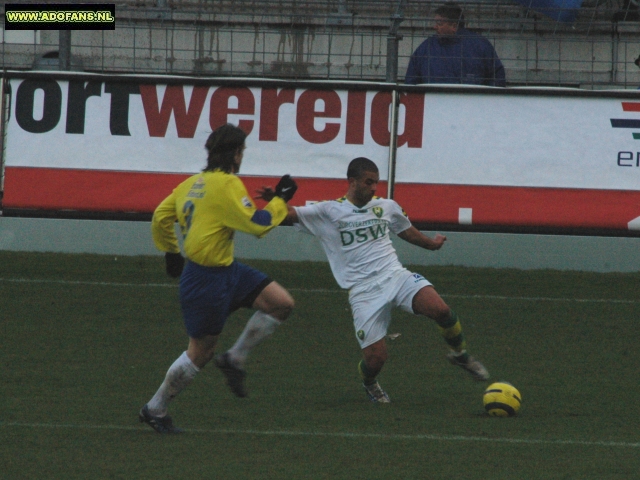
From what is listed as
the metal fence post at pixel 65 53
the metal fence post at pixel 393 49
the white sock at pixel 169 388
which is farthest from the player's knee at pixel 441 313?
the metal fence post at pixel 65 53

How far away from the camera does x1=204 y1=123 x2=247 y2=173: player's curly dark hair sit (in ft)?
19.7

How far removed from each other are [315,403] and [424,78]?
676 centimetres

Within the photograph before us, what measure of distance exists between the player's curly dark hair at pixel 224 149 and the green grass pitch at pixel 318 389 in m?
1.40

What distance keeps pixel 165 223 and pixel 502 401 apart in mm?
2150

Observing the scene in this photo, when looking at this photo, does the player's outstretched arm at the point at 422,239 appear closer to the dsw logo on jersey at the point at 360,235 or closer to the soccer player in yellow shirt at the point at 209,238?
the dsw logo on jersey at the point at 360,235

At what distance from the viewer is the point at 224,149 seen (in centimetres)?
601

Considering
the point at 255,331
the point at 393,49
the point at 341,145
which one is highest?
the point at 393,49

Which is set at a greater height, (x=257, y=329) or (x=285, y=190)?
(x=285, y=190)

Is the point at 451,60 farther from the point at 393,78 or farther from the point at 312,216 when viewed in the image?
the point at 312,216

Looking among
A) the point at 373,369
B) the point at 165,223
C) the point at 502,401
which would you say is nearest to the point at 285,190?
the point at 165,223

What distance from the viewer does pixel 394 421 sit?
249 inches

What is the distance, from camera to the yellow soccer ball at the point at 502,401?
21.1ft

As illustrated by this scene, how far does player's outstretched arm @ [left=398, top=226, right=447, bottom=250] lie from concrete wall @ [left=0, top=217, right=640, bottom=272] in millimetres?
4927

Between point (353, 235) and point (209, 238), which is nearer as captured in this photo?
point (209, 238)
